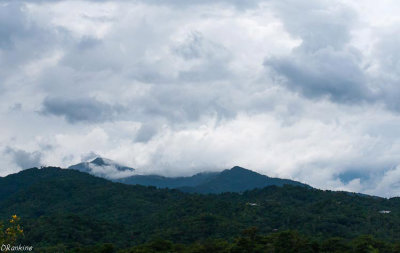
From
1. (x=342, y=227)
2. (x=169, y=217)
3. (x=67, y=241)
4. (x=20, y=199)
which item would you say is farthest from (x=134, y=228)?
(x=20, y=199)

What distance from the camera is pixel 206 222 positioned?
416ft

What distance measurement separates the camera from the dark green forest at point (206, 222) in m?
81.9

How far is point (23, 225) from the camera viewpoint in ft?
411

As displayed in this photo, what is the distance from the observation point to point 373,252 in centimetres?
7400

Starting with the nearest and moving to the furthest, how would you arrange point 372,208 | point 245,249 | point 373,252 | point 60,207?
1. point 373,252
2. point 245,249
3. point 372,208
4. point 60,207

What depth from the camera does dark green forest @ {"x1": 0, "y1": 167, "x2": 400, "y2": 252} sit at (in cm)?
8194

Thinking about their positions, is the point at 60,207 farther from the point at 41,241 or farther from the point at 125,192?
the point at 41,241

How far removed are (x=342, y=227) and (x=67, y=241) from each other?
237ft

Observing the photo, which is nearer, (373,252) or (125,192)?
(373,252)

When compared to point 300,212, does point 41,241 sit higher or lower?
lower

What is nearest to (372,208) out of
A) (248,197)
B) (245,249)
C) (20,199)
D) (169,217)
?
(248,197)

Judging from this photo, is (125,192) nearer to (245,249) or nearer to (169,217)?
(169,217)

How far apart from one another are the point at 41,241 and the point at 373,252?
77841 millimetres

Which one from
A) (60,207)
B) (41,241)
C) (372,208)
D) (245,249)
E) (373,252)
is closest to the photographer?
(373,252)
